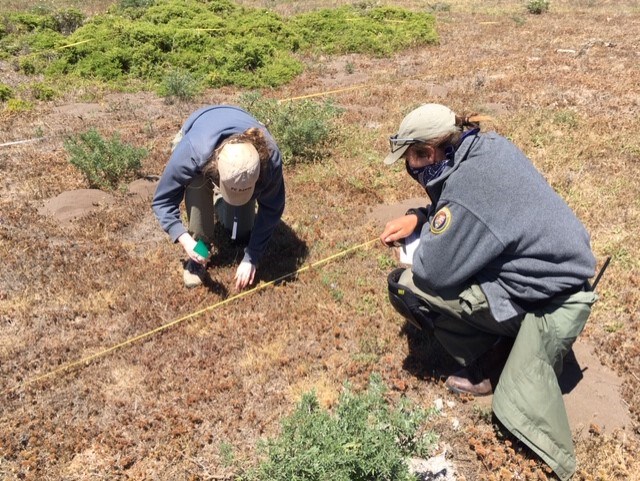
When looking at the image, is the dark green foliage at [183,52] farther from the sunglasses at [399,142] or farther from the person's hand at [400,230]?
the sunglasses at [399,142]

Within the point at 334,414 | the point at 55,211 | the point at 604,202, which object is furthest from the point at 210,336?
the point at 604,202

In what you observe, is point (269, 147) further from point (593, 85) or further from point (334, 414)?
point (593, 85)

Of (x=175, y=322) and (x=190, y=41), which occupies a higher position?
(x=190, y=41)

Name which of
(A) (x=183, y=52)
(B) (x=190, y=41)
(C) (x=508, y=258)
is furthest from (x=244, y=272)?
(B) (x=190, y=41)

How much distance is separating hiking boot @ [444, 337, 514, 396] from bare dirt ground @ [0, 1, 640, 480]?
11 cm

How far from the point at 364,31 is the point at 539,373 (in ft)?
49.8

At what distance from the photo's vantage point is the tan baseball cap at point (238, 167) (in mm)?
3963

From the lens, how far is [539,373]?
11.7 ft

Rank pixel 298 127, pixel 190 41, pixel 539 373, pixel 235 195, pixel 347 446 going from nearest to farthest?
pixel 347 446, pixel 539 373, pixel 235 195, pixel 298 127, pixel 190 41

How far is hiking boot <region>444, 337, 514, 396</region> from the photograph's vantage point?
4191mm

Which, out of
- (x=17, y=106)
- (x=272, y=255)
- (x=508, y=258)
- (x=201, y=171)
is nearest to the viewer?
(x=508, y=258)

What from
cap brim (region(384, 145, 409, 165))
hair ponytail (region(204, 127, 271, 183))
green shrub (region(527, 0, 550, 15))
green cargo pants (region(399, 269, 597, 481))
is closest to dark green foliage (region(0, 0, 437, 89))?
green shrub (region(527, 0, 550, 15))

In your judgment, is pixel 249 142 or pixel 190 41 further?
pixel 190 41

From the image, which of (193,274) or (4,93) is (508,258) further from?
(4,93)
